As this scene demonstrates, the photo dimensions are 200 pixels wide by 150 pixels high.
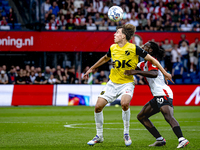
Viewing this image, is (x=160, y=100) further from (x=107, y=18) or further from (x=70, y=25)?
(x=70, y=25)

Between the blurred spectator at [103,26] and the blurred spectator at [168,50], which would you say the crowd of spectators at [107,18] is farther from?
the blurred spectator at [168,50]

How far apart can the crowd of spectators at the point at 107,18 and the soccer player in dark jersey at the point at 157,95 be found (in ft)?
53.5

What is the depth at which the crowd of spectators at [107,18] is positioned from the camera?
23422 mm

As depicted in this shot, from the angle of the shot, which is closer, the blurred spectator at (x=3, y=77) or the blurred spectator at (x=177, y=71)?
the blurred spectator at (x=3, y=77)

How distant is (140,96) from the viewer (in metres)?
18.6

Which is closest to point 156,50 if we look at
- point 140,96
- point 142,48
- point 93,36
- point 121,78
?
point 142,48

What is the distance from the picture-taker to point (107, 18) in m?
23.6

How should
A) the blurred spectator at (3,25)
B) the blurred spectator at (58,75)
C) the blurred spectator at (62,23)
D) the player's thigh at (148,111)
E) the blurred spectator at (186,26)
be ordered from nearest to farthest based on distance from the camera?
the player's thigh at (148,111)
the blurred spectator at (58,75)
the blurred spectator at (3,25)
the blurred spectator at (62,23)
the blurred spectator at (186,26)

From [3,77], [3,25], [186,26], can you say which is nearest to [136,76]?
[186,26]

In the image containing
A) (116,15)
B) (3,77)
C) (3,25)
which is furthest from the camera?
(3,25)

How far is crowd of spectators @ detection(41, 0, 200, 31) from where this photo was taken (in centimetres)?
2342

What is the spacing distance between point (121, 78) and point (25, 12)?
18.9 m

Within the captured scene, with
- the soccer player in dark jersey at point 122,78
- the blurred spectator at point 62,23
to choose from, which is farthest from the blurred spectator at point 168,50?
the soccer player in dark jersey at point 122,78

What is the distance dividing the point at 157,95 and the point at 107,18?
17504 mm
